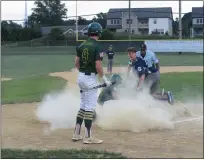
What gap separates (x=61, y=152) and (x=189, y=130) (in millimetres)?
3048

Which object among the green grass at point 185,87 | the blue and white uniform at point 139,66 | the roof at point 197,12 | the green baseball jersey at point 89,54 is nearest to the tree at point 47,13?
the roof at point 197,12

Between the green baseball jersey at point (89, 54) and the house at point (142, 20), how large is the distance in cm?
3753

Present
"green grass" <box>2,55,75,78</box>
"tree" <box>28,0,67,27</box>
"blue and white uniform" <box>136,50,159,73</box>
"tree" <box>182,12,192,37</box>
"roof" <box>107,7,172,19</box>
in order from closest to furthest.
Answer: "blue and white uniform" <box>136,50,159,73</box> < "green grass" <box>2,55,75,78</box> < "roof" <box>107,7,172,19</box> < "tree" <box>182,12,192,37</box> < "tree" <box>28,0,67,27</box>

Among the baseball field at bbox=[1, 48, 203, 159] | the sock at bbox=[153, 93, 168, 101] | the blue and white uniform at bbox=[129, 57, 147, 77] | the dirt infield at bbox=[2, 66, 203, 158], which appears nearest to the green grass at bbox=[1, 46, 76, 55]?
the baseball field at bbox=[1, 48, 203, 159]

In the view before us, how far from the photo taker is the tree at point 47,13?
222 feet

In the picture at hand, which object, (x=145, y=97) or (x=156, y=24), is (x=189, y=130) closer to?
(x=145, y=97)

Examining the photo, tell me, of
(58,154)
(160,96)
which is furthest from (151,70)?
(58,154)

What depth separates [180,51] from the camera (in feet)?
136

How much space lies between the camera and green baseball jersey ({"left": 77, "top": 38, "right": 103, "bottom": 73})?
252 inches

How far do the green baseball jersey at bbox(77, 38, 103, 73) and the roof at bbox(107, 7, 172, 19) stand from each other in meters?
38.1

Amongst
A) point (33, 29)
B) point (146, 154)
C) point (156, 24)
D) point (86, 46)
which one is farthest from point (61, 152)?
point (33, 29)

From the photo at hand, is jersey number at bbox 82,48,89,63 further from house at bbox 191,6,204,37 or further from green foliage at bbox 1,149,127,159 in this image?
Result: house at bbox 191,6,204,37

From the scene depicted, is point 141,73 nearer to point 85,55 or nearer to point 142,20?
point 85,55

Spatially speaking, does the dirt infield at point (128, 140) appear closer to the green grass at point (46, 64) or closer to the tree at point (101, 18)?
the green grass at point (46, 64)
